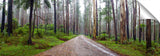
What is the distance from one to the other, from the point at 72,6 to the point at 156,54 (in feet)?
135

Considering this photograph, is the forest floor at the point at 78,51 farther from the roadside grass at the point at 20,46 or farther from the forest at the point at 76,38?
the roadside grass at the point at 20,46

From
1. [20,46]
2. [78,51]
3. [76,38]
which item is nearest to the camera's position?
[78,51]

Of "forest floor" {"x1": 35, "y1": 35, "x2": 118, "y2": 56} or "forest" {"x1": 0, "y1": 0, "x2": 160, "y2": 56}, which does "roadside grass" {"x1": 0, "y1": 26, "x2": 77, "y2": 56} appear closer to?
"forest" {"x1": 0, "y1": 0, "x2": 160, "y2": 56}

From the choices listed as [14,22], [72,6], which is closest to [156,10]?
[14,22]

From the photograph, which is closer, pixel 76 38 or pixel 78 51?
pixel 78 51

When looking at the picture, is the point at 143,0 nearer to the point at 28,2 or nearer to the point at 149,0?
the point at 149,0

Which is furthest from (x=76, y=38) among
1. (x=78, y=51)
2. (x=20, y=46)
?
(x=78, y=51)

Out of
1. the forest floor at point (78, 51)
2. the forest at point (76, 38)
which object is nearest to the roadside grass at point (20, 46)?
the forest at point (76, 38)

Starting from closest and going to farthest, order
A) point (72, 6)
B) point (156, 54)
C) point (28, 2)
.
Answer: point (156, 54) < point (28, 2) < point (72, 6)

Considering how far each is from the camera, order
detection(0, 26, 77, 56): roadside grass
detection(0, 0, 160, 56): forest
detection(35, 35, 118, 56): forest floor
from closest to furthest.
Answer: detection(35, 35, 118, 56): forest floor < detection(0, 0, 160, 56): forest < detection(0, 26, 77, 56): roadside grass

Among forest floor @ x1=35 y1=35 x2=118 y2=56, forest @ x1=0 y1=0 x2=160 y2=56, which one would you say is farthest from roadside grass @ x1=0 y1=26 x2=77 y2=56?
forest floor @ x1=35 y1=35 x2=118 y2=56

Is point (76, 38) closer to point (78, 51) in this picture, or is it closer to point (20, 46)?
point (20, 46)

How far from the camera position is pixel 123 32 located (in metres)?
10.4

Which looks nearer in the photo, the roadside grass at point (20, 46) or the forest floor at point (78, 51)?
the forest floor at point (78, 51)
